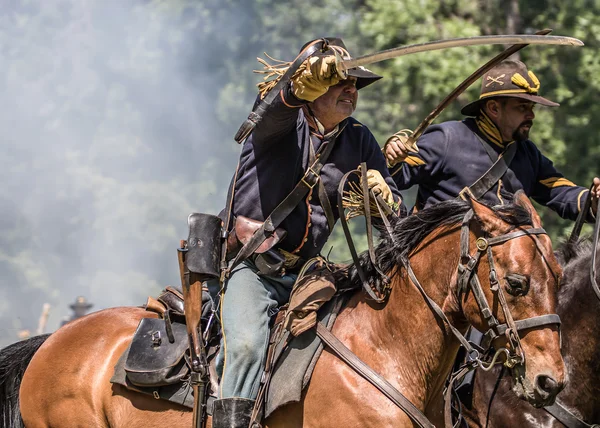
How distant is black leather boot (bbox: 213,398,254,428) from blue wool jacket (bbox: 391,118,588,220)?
218 centimetres

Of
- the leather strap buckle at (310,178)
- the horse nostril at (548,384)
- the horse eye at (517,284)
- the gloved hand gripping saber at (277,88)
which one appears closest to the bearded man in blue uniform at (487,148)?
the leather strap buckle at (310,178)

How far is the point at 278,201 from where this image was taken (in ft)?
16.3

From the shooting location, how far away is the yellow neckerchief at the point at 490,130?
6.46 metres

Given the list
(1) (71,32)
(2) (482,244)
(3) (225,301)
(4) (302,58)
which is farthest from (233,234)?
(1) (71,32)

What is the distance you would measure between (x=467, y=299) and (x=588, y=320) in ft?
4.08

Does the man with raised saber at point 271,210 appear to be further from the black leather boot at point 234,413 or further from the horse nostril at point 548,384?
the horse nostril at point 548,384

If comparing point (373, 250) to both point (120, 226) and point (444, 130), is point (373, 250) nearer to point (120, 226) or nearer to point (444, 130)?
point (444, 130)

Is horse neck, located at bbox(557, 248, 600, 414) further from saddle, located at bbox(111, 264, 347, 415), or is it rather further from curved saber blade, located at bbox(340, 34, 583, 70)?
curved saber blade, located at bbox(340, 34, 583, 70)

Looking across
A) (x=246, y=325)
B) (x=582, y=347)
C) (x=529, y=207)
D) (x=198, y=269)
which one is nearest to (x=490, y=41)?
(x=529, y=207)

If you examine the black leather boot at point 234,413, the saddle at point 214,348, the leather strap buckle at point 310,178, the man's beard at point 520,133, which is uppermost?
the leather strap buckle at point 310,178

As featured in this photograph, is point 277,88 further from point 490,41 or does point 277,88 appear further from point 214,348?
point 214,348

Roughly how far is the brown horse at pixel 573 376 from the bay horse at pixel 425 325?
744 millimetres

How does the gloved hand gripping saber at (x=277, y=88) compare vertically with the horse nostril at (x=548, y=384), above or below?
above

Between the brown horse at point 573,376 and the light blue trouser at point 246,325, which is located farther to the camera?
the brown horse at point 573,376
